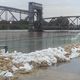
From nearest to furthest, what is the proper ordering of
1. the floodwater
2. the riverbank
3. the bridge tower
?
the floodwater < the riverbank < the bridge tower

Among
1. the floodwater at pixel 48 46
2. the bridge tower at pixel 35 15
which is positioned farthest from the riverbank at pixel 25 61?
the bridge tower at pixel 35 15

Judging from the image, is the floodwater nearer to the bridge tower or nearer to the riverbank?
the riverbank

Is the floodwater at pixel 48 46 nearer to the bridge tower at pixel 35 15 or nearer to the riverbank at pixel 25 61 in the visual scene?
the riverbank at pixel 25 61

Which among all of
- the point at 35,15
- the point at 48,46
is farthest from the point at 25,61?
the point at 35,15

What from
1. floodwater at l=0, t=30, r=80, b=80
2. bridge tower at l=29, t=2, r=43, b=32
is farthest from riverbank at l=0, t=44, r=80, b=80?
bridge tower at l=29, t=2, r=43, b=32

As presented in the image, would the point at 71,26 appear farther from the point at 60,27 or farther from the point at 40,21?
the point at 40,21

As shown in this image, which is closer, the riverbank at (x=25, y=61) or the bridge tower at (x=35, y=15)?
the riverbank at (x=25, y=61)

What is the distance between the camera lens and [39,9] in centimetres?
9712

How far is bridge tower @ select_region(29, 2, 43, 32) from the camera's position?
305 feet

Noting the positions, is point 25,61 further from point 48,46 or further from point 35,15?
point 35,15

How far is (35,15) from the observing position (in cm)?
9762

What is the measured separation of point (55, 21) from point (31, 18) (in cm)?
1025

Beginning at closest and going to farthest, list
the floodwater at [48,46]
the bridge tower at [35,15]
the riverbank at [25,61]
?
the floodwater at [48,46] → the riverbank at [25,61] → the bridge tower at [35,15]

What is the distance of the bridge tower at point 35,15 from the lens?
93.0 metres
